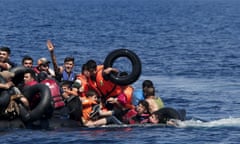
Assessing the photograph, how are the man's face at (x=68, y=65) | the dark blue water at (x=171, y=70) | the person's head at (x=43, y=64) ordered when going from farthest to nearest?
the man's face at (x=68, y=65), the person's head at (x=43, y=64), the dark blue water at (x=171, y=70)

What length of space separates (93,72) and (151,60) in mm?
22750

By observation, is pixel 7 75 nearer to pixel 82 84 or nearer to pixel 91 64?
pixel 82 84

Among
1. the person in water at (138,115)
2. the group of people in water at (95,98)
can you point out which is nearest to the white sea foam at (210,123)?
the group of people in water at (95,98)

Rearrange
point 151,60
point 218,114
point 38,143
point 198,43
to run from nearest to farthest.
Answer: point 38,143
point 218,114
point 151,60
point 198,43

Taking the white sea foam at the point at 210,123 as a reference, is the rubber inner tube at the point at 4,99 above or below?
above

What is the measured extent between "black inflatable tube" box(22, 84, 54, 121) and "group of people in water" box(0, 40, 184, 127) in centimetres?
32

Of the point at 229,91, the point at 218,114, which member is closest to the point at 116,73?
the point at 218,114

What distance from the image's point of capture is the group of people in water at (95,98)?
73.6ft

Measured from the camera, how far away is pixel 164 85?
3381cm

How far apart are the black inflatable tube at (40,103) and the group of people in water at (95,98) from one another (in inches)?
12.4

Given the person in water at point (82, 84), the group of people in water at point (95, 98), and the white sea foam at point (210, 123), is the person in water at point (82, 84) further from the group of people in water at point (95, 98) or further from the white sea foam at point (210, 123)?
the white sea foam at point (210, 123)

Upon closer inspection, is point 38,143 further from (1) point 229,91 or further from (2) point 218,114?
(1) point 229,91

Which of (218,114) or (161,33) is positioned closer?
(218,114)

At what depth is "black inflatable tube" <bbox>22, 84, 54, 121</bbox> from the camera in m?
21.6
